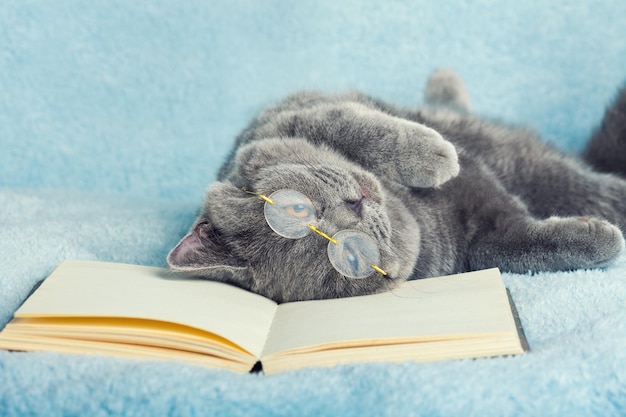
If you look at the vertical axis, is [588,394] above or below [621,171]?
above

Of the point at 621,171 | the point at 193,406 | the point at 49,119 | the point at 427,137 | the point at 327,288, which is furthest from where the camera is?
the point at 49,119

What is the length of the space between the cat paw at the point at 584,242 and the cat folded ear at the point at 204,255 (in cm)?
58

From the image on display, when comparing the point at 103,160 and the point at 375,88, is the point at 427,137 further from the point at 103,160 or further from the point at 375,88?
the point at 103,160

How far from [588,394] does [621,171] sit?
3.46 ft

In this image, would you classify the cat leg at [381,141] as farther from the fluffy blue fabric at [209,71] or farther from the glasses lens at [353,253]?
the fluffy blue fabric at [209,71]

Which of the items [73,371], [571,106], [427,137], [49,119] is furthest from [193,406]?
[571,106]

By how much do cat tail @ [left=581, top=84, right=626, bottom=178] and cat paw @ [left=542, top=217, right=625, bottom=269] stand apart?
1.85ft

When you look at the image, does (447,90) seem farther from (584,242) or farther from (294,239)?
(294,239)

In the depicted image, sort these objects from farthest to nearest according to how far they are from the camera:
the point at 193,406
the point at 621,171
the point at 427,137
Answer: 1. the point at 621,171
2. the point at 427,137
3. the point at 193,406

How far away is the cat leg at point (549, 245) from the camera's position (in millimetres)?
1259

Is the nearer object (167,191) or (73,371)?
(73,371)

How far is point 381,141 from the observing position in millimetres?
1309

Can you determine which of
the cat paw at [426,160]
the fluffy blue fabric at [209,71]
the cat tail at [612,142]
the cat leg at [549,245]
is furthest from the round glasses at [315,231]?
the cat tail at [612,142]

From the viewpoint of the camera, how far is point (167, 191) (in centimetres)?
220
